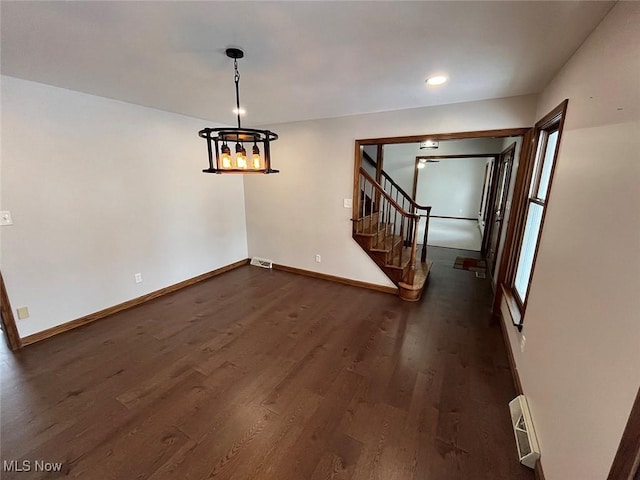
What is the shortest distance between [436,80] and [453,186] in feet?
27.7

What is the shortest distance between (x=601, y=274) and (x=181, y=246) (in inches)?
162

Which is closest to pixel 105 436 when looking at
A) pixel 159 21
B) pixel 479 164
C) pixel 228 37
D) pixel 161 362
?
pixel 161 362

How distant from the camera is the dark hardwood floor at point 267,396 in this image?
149cm

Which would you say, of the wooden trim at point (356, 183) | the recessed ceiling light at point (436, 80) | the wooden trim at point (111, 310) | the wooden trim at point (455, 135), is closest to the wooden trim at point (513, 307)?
the wooden trim at point (455, 135)

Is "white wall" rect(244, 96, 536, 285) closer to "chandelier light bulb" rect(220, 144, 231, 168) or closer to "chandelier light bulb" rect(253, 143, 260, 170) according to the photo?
"chandelier light bulb" rect(253, 143, 260, 170)

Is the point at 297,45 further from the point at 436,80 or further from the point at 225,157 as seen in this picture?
the point at 436,80

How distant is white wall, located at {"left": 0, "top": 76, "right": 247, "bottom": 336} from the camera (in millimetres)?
2350

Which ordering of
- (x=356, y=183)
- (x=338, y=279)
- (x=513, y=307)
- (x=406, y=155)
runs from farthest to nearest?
(x=406, y=155), (x=338, y=279), (x=356, y=183), (x=513, y=307)

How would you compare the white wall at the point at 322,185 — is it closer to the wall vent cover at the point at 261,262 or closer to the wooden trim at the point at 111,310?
the wall vent cover at the point at 261,262

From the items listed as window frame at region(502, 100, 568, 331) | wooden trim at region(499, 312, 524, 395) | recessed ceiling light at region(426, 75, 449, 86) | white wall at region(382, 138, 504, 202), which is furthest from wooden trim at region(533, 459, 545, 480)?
white wall at region(382, 138, 504, 202)

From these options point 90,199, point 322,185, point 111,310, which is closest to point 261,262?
point 322,185

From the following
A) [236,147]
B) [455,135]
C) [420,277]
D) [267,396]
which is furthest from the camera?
[420,277]

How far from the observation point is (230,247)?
4.57 metres

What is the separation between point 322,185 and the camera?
3887mm
